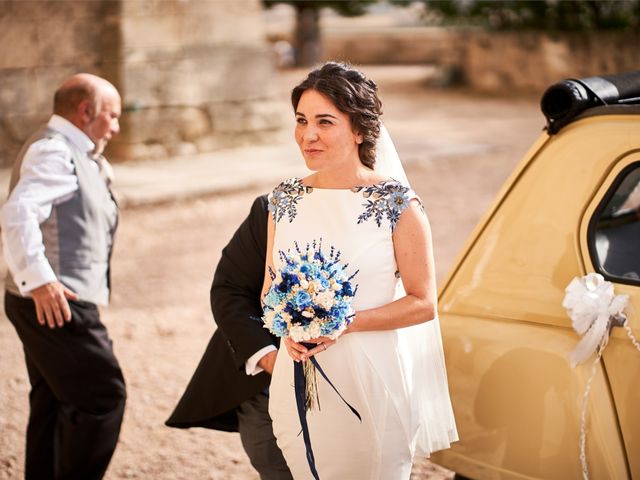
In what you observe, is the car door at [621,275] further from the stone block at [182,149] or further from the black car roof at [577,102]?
the stone block at [182,149]

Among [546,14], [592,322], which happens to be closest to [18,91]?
[592,322]

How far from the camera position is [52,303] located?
12.7 feet

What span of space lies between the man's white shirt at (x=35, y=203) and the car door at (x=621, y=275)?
2.12 m

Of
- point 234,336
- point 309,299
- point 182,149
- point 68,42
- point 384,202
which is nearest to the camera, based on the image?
point 309,299

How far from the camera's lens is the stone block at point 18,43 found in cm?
1127

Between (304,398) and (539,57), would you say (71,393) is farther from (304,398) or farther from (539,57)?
(539,57)

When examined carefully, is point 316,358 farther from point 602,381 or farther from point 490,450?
point 602,381

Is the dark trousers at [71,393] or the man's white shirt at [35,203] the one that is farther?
the dark trousers at [71,393]

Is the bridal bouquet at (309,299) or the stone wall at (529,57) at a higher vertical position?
the stone wall at (529,57)

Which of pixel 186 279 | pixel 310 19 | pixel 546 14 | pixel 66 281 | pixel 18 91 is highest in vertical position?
pixel 310 19

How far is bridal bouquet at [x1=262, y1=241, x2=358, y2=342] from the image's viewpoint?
2.73 m

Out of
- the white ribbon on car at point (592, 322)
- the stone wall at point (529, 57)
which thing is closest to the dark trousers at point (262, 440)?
the white ribbon on car at point (592, 322)

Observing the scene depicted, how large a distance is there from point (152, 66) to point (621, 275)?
983 cm

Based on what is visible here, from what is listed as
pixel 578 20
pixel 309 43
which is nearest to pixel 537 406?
pixel 578 20
